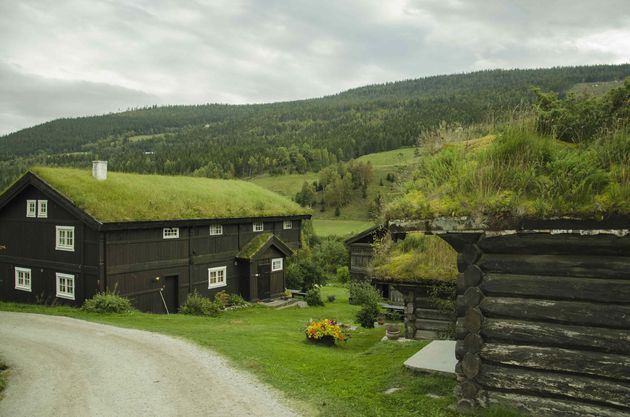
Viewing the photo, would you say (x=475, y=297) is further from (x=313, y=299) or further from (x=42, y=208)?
(x=313, y=299)

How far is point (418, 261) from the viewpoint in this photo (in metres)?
14.8

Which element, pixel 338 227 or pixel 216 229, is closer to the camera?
pixel 216 229

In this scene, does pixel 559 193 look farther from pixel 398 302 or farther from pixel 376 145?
pixel 376 145

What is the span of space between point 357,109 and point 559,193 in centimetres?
19301

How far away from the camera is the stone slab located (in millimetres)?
10594

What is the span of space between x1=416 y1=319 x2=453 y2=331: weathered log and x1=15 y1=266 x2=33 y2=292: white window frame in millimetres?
22123

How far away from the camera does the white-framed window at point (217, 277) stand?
98.3 ft

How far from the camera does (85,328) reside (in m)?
18.1

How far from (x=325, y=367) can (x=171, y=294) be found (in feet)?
55.5

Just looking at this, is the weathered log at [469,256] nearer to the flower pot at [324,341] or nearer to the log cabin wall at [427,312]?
the log cabin wall at [427,312]

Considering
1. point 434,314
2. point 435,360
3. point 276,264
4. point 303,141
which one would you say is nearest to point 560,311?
point 435,360

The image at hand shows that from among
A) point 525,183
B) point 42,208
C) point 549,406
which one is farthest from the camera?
point 42,208

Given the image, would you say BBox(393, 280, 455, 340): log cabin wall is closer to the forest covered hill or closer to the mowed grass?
the mowed grass

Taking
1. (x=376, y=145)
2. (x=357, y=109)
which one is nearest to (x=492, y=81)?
(x=357, y=109)
